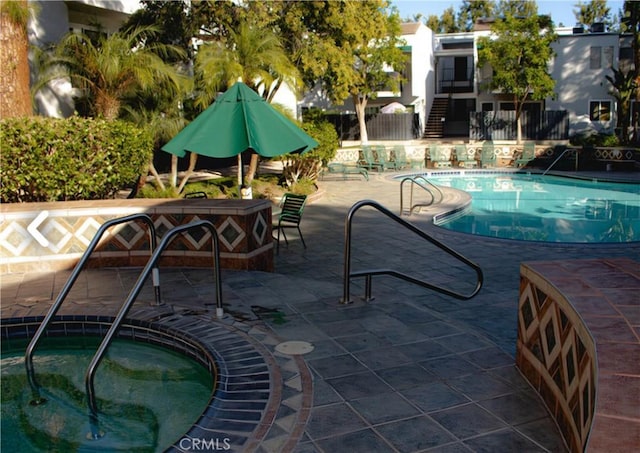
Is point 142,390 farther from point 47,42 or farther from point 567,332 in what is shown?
point 47,42

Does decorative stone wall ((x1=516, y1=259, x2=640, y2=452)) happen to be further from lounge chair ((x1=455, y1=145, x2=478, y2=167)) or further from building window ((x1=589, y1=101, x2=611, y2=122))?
building window ((x1=589, y1=101, x2=611, y2=122))

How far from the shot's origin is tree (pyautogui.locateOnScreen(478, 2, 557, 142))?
30344mm

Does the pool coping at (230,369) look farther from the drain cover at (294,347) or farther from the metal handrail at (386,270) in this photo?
the metal handrail at (386,270)

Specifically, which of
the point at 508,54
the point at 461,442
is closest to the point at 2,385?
the point at 461,442

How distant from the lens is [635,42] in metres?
24.8

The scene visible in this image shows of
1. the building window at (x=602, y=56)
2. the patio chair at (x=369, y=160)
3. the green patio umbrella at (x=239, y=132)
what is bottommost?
the patio chair at (x=369, y=160)

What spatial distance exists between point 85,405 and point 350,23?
17.2 metres

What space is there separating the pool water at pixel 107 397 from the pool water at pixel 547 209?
9.45 m

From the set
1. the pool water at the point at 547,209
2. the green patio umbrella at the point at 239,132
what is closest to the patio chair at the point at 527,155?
the pool water at the point at 547,209

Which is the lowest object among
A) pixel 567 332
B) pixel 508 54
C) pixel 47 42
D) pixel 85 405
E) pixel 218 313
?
pixel 85 405

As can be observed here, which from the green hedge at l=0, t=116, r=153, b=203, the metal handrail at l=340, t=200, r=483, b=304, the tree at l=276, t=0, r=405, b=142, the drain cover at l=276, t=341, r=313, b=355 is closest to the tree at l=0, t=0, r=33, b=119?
the green hedge at l=0, t=116, r=153, b=203

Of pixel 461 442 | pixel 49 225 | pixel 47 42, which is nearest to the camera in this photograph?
pixel 461 442

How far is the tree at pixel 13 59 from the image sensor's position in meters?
10.8

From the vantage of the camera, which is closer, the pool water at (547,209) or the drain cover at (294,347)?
the drain cover at (294,347)
